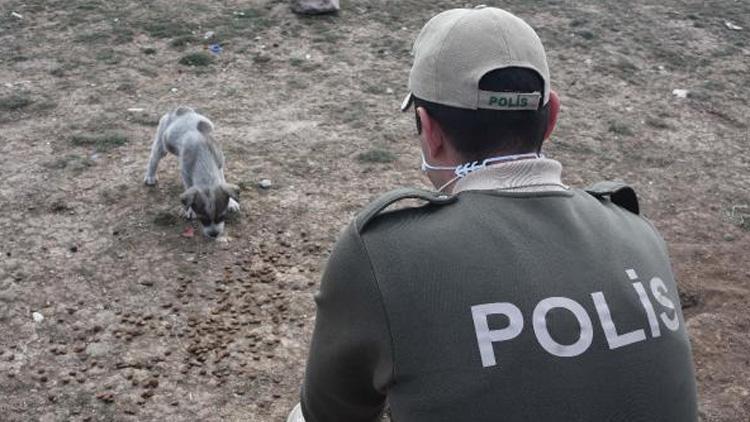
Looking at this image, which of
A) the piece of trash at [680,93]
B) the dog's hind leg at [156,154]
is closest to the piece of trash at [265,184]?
the dog's hind leg at [156,154]

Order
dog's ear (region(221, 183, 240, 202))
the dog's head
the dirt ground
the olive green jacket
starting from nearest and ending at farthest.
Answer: the olive green jacket < the dirt ground < the dog's head < dog's ear (region(221, 183, 240, 202))

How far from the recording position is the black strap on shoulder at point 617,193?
8.02 feet

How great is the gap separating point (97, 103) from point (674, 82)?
6150mm

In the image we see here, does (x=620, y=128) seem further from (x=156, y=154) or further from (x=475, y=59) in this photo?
(x=475, y=59)

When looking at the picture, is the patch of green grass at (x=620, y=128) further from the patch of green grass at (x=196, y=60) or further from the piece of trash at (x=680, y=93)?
the patch of green grass at (x=196, y=60)

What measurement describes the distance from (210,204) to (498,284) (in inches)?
152

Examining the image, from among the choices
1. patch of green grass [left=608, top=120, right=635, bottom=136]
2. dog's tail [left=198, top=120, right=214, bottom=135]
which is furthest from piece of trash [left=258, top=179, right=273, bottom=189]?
patch of green grass [left=608, top=120, right=635, bottom=136]

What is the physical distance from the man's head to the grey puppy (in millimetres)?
3446

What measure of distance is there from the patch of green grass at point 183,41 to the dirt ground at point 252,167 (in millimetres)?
29

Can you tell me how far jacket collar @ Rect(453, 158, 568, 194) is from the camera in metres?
2.16

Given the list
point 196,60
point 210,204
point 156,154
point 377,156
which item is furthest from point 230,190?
point 196,60

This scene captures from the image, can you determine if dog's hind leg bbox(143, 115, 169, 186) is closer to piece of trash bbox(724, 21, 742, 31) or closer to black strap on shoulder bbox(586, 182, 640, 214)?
black strap on shoulder bbox(586, 182, 640, 214)

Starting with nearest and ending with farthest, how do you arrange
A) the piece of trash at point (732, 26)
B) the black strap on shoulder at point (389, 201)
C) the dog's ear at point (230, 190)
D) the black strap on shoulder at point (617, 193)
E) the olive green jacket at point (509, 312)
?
the olive green jacket at point (509, 312), the black strap on shoulder at point (389, 201), the black strap on shoulder at point (617, 193), the dog's ear at point (230, 190), the piece of trash at point (732, 26)

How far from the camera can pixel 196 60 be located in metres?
8.27
